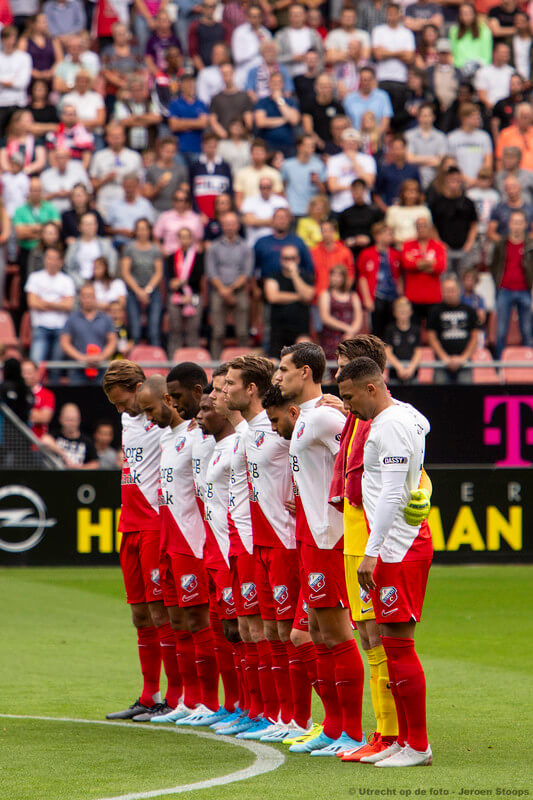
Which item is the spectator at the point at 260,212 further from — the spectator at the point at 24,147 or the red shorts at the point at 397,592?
the red shorts at the point at 397,592

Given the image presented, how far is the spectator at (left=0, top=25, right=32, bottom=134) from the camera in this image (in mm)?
20656

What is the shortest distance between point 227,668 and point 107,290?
1005cm

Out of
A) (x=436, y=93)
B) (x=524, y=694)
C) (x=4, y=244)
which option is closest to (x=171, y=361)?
(x=4, y=244)

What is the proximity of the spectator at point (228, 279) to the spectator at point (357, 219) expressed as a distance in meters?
1.64

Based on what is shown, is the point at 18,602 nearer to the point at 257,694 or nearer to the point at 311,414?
the point at 257,694

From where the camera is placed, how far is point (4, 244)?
A: 1900 centimetres

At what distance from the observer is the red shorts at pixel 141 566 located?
9.13 m

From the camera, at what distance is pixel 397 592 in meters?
7.02

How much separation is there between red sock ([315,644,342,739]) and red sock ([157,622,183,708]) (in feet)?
5.53

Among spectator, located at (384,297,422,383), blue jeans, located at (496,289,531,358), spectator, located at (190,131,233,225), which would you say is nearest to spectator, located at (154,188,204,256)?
spectator, located at (190,131,233,225)

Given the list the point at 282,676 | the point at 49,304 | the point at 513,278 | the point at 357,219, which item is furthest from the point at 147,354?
the point at 282,676

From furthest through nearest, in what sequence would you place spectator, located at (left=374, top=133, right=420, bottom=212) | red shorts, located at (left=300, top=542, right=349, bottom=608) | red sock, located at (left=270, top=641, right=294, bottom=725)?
spectator, located at (left=374, top=133, right=420, bottom=212) < red sock, located at (left=270, top=641, right=294, bottom=725) < red shorts, located at (left=300, top=542, right=349, bottom=608)

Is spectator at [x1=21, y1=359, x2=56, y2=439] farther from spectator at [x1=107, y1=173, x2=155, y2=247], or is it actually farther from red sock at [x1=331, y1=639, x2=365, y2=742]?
red sock at [x1=331, y1=639, x2=365, y2=742]

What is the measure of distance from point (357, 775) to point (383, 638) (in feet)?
2.31
